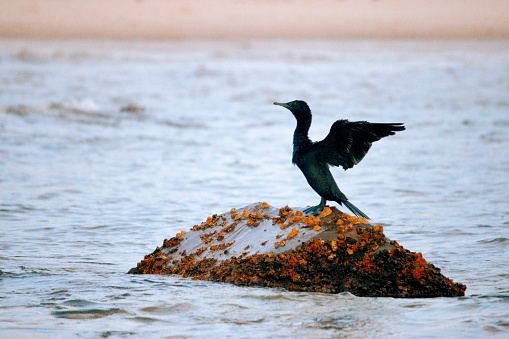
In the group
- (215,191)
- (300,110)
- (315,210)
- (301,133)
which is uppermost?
(215,191)

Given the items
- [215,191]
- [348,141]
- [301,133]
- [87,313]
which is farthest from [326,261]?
[215,191]

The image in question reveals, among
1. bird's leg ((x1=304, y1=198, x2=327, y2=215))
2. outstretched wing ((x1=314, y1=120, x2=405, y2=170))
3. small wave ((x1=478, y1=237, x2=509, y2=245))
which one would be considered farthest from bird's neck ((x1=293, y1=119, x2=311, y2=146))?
small wave ((x1=478, y1=237, x2=509, y2=245))

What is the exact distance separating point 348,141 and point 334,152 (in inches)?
6.3

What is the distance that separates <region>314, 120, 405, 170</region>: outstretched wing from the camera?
7.94 metres

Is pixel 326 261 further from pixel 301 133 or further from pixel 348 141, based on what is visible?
pixel 301 133

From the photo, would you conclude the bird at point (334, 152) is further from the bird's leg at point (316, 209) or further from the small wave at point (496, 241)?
the small wave at point (496, 241)

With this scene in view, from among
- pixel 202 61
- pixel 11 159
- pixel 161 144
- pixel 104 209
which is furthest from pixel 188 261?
pixel 202 61

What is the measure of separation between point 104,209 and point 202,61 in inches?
1808

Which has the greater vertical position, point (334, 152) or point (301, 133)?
point (301, 133)

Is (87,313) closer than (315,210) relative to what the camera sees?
Yes

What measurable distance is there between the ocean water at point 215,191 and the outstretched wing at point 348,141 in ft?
4.38

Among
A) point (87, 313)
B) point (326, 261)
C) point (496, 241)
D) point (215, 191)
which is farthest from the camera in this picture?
point (215, 191)

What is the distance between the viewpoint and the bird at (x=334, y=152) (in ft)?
26.1

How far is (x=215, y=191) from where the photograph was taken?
49.3 feet
